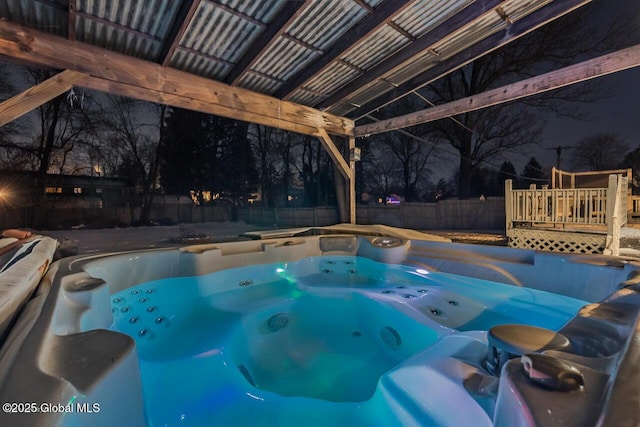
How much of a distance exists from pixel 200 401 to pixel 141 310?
1.47m

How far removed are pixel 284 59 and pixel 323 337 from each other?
10.9ft

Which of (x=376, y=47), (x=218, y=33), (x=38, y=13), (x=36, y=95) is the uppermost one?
(x=376, y=47)

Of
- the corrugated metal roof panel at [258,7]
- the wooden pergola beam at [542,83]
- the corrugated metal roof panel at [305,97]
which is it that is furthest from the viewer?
the corrugated metal roof panel at [305,97]

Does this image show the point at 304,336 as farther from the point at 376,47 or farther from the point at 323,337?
the point at 376,47

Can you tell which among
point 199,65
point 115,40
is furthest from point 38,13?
point 199,65

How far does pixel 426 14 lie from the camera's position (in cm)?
314

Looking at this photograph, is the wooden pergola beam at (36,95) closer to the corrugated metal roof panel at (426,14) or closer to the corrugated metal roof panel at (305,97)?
the corrugated metal roof panel at (305,97)

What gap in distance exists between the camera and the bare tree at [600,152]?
12.2 meters

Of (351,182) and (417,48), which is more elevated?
(417,48)

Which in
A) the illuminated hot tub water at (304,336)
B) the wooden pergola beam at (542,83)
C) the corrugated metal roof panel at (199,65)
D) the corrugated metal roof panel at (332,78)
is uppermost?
the corrugated metal roof panel at (332,78)

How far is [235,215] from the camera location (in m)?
14.0

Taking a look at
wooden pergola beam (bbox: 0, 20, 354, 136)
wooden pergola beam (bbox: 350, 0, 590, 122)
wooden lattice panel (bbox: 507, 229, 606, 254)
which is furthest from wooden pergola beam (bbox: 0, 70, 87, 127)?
wooden lattice panel (bbox: 507, 229, 606, 254)

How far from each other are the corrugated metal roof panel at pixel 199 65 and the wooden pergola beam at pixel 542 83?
2.98m

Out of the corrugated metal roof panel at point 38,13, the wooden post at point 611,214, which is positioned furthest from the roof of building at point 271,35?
the wooden post at point 611,214
